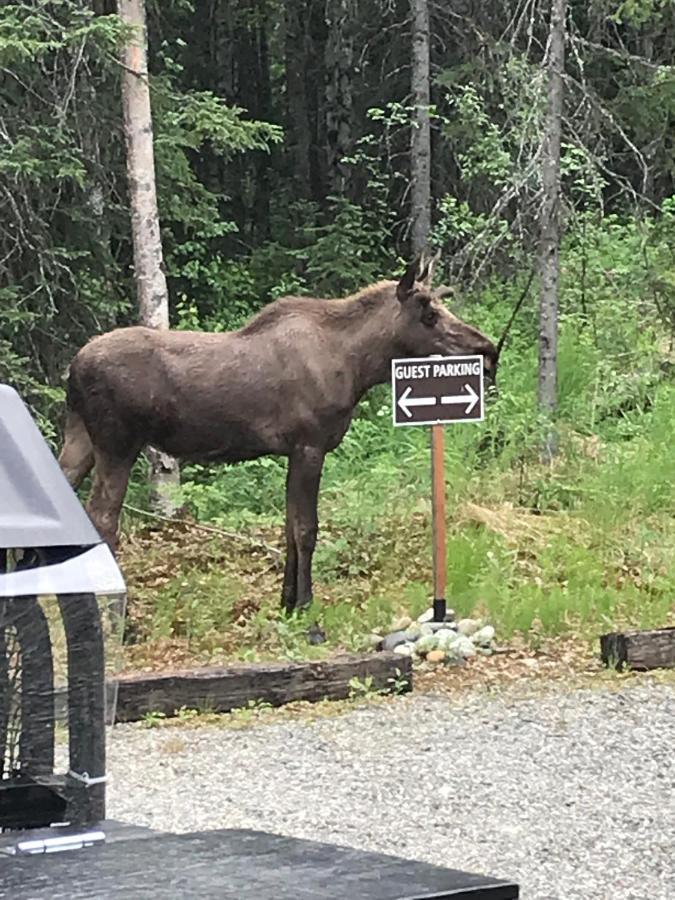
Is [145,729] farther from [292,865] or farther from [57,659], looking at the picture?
[292,865]

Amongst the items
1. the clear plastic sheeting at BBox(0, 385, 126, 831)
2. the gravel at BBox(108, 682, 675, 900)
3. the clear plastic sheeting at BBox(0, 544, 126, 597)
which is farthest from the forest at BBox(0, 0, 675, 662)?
the clear plastic sheeting at BBox(0, 544, 126, 597)

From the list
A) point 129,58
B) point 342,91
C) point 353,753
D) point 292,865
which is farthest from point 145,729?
point 342,91

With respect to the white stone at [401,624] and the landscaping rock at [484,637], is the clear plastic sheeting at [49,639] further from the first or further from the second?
the white stone at [401,624]

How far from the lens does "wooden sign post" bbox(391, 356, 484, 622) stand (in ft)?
29.8

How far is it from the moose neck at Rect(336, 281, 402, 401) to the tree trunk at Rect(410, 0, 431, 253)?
8.68 meters

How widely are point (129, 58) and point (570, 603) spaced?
6.64 meters

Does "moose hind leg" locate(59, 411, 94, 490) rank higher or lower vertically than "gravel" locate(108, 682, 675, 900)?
higher

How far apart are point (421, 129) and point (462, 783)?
13.1 meters

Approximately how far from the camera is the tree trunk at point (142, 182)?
12758 mm

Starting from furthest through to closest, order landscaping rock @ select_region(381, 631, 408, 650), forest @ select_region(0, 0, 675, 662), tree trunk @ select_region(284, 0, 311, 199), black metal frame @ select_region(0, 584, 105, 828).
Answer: tree trunk @ select_region(284, 0, 311, 199)
forest @ select_region(0, 0, 675, 662)
landscaping rock @ select_region(381, 631, 408, 650)
black metal frame @ select_region(0, 584, 105, 828)

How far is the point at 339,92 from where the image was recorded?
23.8m

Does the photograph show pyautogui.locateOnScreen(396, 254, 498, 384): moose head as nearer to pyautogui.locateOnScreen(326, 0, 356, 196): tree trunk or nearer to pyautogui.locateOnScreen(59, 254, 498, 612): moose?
pyautogui.locateOnScreen(59, 254, 498, 612): moose

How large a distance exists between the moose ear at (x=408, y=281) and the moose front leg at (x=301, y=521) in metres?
1.20

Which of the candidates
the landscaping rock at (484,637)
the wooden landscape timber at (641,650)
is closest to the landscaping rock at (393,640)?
the landscaping rock at (484,637)
